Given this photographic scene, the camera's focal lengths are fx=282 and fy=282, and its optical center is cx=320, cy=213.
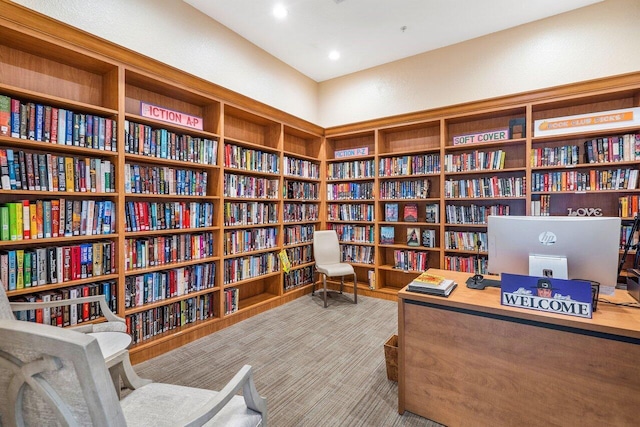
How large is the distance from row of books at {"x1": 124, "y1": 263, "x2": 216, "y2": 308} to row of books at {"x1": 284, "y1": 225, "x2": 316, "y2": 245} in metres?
1.15

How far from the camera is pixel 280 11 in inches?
112

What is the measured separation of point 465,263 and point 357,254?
1441 millimetres

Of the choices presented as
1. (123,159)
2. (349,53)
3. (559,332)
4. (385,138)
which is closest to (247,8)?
(349,53)

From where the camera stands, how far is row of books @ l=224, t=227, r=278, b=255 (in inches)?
123

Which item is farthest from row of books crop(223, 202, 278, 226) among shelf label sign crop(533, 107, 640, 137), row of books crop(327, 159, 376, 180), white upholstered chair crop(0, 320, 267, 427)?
shelf label sign crop(533, 107, 640, 137)

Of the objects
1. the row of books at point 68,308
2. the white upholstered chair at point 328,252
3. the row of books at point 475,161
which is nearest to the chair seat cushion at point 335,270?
the white upholstered chair at point 328,252

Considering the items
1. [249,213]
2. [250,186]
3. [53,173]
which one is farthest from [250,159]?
[53,173]

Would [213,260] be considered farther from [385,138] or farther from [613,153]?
[613,153]

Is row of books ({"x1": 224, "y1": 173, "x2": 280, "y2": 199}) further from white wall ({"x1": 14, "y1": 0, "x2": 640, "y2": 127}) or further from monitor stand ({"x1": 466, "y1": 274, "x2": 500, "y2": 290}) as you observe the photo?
monitor stand ({"x1": 466, "y1": 274, "x2": 500, "y2": 290})

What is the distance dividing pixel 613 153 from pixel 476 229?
4.65 feet

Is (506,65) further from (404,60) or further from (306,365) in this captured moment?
(306,365)

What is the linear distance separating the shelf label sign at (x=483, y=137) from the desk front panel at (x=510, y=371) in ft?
8.17

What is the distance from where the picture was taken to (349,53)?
3668 millimetres

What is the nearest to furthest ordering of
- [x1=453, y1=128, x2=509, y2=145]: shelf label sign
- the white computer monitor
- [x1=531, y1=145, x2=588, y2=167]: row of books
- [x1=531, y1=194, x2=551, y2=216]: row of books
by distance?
the white computer monitor → [x1=531, y1=145, x2=588, y2=167]: row of books → [x1=531, y1=194, x2=551, y2=216]: row of books → [x1=453, y1=128, x2=509, y2=145]: shelf label sign
